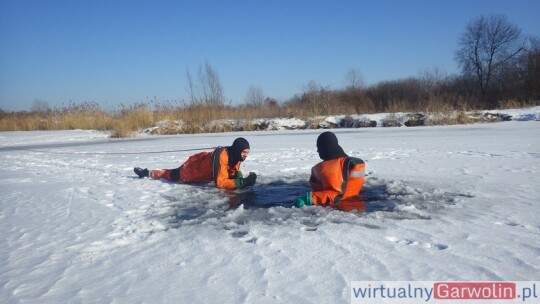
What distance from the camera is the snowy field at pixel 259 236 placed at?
2.59 m

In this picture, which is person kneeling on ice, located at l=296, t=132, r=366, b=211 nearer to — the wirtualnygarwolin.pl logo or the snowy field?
the snowy field

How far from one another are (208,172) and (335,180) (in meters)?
2.27

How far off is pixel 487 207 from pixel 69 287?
3.88 meters

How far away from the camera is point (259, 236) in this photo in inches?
139

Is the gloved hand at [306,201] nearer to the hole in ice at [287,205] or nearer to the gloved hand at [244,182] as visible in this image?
the hole in ice at [287,205]

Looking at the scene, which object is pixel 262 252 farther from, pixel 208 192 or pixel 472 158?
pixel 472 158

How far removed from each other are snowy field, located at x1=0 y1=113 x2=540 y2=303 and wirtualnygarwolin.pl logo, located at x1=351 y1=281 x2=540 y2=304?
86mm

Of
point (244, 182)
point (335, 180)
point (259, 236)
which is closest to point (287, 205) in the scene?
point (335, 180)

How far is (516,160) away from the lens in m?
6.77

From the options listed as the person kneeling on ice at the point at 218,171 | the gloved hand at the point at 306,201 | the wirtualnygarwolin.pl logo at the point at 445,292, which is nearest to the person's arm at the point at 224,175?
the person kneeling on ice at the point at 218,171

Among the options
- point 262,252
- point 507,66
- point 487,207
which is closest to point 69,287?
point 262,252

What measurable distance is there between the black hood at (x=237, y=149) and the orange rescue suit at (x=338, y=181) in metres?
1.25

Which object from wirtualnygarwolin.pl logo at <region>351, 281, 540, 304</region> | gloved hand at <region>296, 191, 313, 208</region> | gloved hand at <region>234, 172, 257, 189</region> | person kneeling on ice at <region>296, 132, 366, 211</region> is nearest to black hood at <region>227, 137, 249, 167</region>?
gloved hand at <region>234, 172, 257, 189</region>

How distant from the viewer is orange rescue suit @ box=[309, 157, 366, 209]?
454 centimetres
